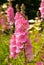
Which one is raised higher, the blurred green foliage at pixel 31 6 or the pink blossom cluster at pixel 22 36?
the pink blossom cluster at pixel 22 36

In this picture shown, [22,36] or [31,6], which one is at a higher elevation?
[22,36]

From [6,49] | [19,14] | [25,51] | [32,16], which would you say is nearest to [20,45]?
[25,51]

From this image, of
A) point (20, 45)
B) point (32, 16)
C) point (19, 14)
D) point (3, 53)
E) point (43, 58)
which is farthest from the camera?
point (32, 16)

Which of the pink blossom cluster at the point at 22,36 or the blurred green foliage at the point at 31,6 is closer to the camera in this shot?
the pink blossom cluster at the point at 22,36

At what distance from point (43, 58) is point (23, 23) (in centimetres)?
67

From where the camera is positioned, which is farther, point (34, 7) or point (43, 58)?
point (34, 7)

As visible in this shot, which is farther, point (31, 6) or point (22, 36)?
point (31, 6)

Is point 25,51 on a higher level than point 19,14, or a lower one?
lower

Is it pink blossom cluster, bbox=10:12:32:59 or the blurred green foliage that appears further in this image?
the blurred green foliage

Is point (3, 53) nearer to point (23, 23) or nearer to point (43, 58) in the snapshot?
point (43, 58)

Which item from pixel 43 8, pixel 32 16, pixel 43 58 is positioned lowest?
pixel 32 16

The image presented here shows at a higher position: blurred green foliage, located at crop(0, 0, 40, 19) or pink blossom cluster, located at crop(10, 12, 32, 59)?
pink blossom cluster, located at crop(10, 12, 32, 59)

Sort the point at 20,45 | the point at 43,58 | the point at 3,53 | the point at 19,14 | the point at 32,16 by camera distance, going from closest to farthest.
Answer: the point at 20,45
the point at 19,14
the point at 43,58
the point at 3,53
the point at 32,16

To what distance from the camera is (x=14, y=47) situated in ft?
9.93
